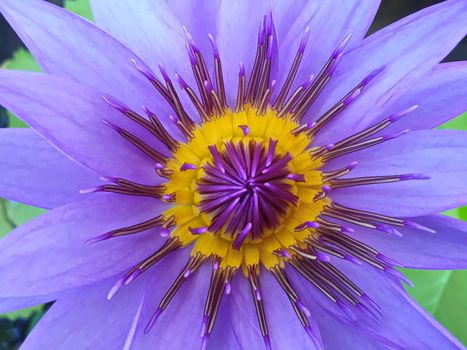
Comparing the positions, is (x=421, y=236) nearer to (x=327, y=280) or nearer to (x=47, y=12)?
(x=327, y=280)

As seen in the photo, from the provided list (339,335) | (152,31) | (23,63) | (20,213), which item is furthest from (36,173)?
(23,63)

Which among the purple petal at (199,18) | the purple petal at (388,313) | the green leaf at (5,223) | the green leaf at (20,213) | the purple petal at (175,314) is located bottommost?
the green leaf at (5,223)

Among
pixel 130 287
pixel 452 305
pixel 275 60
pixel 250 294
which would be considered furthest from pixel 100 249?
pixel 452 305

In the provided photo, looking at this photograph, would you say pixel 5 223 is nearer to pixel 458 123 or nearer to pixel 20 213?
pixel 20 213

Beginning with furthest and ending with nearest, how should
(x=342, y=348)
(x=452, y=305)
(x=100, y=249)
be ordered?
(x=452, y=305) < (x=342, y=348) < (x=100, y=249)

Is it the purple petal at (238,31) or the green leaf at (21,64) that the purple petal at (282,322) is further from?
the green leaf at (21,64)

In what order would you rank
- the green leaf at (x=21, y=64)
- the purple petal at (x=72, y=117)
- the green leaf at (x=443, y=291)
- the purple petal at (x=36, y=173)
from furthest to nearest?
the green leaf at (x=21, y=64)
the green leaf at (x=443, y=291)
the purple petal at (x=36, y=173)
the purple petal at (x=72, y=117)

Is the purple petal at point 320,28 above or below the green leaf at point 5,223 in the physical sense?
above

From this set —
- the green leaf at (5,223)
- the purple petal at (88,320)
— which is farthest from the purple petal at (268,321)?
the green leaf at (5,223)
